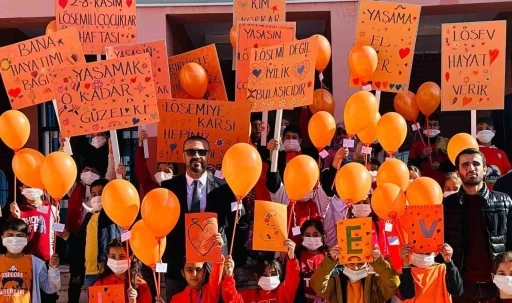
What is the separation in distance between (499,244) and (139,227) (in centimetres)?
261

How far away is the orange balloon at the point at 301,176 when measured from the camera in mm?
5996

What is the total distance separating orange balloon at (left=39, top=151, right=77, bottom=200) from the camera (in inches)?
238

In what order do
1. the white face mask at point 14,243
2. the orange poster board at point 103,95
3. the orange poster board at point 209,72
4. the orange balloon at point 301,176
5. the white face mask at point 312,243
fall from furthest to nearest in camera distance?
the orange poster board at point 209,72 → the orange poster board at point 103,95 → the white face mask at point 14,243 → the white face mask at point 312,243 → the orange balloon at point 301,176

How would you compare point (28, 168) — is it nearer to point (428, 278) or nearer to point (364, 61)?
point (364, 61)

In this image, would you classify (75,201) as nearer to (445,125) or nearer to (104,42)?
(104,42)

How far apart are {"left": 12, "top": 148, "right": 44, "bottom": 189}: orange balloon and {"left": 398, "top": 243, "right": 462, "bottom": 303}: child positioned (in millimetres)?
3059

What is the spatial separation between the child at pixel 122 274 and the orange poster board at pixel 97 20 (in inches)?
88.4

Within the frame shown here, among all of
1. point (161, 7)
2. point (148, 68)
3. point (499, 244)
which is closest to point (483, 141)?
point (499, 244)

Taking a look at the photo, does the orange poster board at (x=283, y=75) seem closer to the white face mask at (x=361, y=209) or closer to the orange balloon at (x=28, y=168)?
the white face mask at (x=361, y=209)

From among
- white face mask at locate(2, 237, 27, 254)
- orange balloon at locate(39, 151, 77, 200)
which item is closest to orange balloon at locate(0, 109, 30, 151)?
orange balloon at locate(39, 151, 77, 200)

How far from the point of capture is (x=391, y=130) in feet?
21.0

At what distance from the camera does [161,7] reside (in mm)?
9250

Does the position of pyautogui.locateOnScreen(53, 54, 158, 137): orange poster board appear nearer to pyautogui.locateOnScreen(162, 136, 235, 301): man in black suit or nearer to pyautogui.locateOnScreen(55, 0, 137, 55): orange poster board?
pyautogui.locateOnScreen(162, 136, 235, 301): man in black suit

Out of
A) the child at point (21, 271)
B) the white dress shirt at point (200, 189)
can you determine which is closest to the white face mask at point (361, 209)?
the white dress shirt at point (200, 189)
